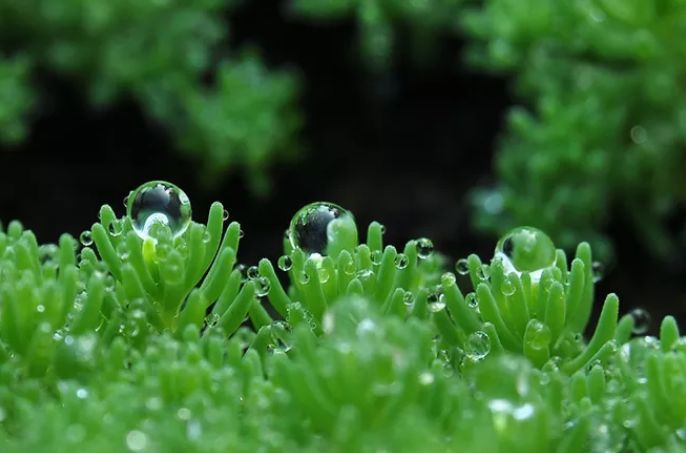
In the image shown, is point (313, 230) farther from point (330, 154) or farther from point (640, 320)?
point (330, 154)

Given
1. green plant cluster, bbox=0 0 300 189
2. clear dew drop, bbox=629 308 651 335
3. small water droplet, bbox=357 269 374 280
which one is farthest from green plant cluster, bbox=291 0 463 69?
small water droplet, bbox=357 269 374 280

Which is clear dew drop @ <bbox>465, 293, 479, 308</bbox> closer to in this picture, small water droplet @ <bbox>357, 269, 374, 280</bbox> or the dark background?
small water droplet @ <bbox>357, 269, 374, 280</bbox>

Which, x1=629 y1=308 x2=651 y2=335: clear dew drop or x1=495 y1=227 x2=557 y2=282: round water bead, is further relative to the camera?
x1=629 y1=308 x2=651 y2=335: clear dew drop

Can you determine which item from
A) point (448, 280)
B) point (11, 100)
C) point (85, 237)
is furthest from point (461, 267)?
point (11, 100)

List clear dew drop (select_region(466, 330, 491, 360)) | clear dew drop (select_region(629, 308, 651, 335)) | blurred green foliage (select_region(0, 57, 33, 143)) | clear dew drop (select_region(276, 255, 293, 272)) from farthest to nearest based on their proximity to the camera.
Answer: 1. blurred green foliage (select_region(0, 57, 33, 143))
2. clear dew drop (select_region(629, 308, 651, 335))
3. clear dew drop (select_region(276, 255, 293, 272))
4. clear dew drop (select_region(466, 330, 491, 360))

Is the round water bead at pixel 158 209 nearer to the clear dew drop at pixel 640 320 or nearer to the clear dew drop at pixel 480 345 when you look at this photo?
the clear dew drop at pixel 480 345

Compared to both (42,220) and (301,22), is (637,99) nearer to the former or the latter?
(301,22)

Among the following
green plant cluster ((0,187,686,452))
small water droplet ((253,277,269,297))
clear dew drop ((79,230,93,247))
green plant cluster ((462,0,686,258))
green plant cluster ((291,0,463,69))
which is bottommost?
green plant cluster ((0,187,686,452))

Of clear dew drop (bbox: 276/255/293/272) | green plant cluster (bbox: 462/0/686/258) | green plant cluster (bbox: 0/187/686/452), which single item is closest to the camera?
green plant cluster (bbox: 0/187/686/452)
